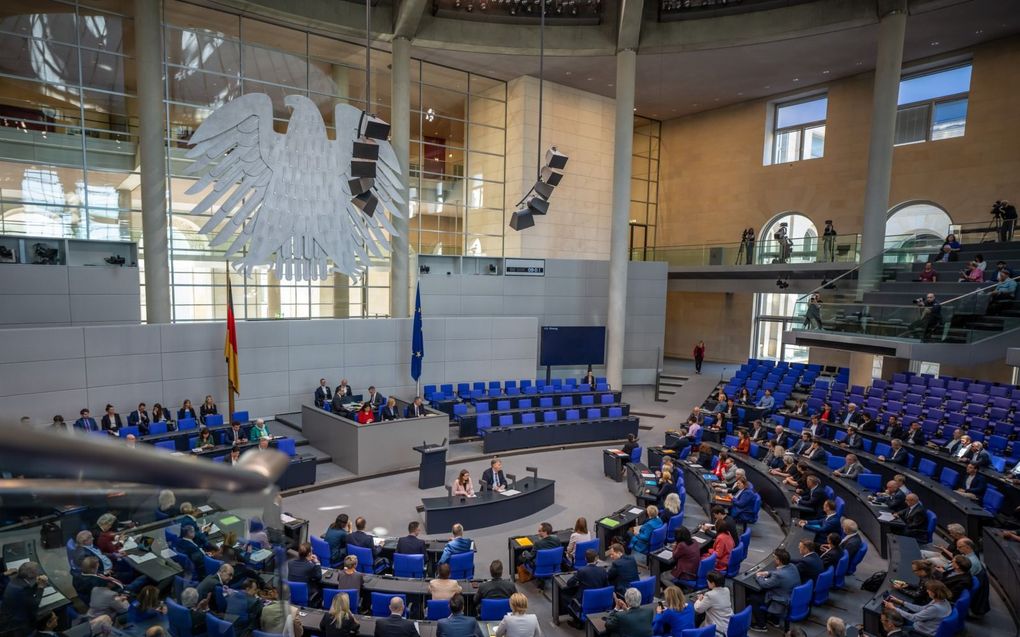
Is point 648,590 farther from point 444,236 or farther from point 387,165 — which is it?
point 444,236

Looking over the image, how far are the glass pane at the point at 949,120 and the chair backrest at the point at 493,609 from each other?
71.6 ft

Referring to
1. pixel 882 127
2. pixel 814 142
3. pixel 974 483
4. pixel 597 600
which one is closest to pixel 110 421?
pixel 597 600

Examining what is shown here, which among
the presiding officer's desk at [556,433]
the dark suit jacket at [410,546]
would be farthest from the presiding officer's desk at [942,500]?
the dark suit jacket at [410,546]

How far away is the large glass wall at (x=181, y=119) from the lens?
46.3 feet

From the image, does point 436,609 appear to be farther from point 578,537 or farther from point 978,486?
point 978,486

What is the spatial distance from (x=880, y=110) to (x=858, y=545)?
14719mm

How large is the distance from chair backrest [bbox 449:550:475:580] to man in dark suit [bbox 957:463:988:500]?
26.0 feet

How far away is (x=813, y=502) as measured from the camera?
31.4ft

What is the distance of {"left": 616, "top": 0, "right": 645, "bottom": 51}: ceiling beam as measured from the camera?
722 inches

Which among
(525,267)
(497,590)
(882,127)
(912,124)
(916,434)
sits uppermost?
(912,124)

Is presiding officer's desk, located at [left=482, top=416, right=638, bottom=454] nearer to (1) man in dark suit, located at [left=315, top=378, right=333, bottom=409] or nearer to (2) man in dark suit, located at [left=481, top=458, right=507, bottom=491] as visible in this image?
(2) man in dark suit, located at [left=481, top=458, right=507, bottom=491]

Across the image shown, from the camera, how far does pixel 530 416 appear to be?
15094mm

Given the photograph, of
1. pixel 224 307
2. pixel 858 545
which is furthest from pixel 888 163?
pixel 224 307

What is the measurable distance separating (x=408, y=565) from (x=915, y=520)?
7086mm
